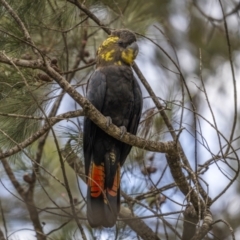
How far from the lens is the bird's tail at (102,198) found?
116 inches

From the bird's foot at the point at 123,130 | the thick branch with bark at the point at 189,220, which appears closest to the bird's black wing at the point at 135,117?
the bird's foot at the point at 123,130

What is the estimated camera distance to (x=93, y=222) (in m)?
2.94

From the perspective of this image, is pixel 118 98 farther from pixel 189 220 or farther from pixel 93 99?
pixel 189 220

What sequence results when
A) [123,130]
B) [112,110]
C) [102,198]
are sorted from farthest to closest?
[112,110] → [102,198] → [123,130]

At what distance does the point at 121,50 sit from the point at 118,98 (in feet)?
0.86

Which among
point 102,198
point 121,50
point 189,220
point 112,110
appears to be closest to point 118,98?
point 112,110

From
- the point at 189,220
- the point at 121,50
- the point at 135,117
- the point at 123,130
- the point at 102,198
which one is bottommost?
the point at 189,220

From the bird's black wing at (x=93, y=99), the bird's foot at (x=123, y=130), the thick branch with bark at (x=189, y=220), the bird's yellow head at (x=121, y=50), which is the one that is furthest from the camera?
the bird's yellow head at (x=121, y=50)

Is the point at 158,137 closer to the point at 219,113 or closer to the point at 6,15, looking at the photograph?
the point at 6,15

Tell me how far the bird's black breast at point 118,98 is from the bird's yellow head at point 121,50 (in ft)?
0.32

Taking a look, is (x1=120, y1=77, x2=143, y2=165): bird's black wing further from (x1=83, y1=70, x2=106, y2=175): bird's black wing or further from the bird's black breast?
(x1=83, y1=70, x2=106, y2=175): bird's black wing

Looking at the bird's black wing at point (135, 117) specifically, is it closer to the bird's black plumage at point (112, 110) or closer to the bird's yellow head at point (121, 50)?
the bird's black plumage at point (112, 110)

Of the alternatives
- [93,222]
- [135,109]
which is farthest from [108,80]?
[93,222]

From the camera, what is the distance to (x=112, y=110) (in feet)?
10.5
